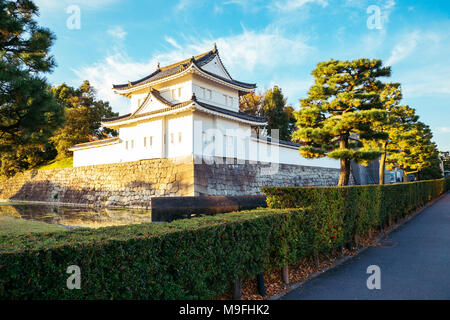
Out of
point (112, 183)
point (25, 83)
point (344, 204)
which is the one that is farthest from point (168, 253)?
point (112, 183)

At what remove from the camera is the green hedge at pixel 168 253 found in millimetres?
1950

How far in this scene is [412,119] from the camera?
23.6m

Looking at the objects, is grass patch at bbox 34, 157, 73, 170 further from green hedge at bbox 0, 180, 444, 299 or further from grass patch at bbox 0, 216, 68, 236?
green hedge at bbox 0, 180, 444, 299

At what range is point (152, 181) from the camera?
16.9 m

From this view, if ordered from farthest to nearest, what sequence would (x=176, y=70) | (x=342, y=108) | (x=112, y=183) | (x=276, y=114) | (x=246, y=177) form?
(x=276, y=114), (x=176, y=70), (x=112, y=183), (x=246, y=177), (x=342, y=108)

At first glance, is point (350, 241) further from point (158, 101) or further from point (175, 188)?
point (158, 101)

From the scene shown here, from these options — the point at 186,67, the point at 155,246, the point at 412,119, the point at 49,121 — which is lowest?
the point at 155,246

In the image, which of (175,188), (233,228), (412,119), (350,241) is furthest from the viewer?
(412,119)

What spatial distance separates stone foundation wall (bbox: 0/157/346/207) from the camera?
51.5ft

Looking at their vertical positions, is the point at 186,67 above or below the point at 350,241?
above

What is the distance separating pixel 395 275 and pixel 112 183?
17815 mm

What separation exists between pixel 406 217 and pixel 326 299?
10.9 meters

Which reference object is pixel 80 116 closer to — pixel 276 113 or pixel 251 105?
pixel 251 105

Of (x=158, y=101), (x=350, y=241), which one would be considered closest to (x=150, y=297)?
(x=350, y=241)
